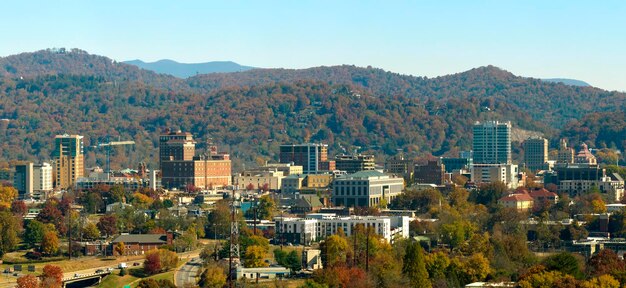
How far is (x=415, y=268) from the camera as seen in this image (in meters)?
65.0

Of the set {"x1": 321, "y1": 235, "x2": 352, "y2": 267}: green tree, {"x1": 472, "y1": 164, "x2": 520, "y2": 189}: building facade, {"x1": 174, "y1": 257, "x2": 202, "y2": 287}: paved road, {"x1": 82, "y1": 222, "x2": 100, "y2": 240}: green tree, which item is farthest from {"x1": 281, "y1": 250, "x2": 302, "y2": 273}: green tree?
{"x1": 472, "y1": 164, "x2": 520, "y2": 189}: building facade

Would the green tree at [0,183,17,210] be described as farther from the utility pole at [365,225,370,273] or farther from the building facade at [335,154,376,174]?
the utility pole at [365,225,370,273]

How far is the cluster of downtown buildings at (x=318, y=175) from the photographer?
4377 inches

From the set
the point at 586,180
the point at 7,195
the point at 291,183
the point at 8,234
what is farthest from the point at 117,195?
the point at 586,180

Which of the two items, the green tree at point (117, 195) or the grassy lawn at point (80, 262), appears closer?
the grassy lawn at point (80, 262)

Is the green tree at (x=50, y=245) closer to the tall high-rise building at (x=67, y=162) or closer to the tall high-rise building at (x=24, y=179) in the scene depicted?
the tall high-rise building at (x=24, y=179)

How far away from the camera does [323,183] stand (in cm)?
12912

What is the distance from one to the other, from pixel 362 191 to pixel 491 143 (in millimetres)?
56233

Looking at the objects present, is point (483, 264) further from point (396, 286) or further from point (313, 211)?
point (313, 211)

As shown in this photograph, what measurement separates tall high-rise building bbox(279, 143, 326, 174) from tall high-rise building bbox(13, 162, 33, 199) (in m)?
27.7

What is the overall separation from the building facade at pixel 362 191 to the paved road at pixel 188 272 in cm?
3062

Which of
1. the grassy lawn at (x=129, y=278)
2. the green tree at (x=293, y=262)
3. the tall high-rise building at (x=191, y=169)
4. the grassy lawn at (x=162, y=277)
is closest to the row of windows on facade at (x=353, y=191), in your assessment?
the tall high-rise building at (x=191, y=169)

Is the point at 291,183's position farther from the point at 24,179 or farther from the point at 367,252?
the point at 367,252

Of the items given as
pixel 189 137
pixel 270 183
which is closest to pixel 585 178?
pixel 270 183
